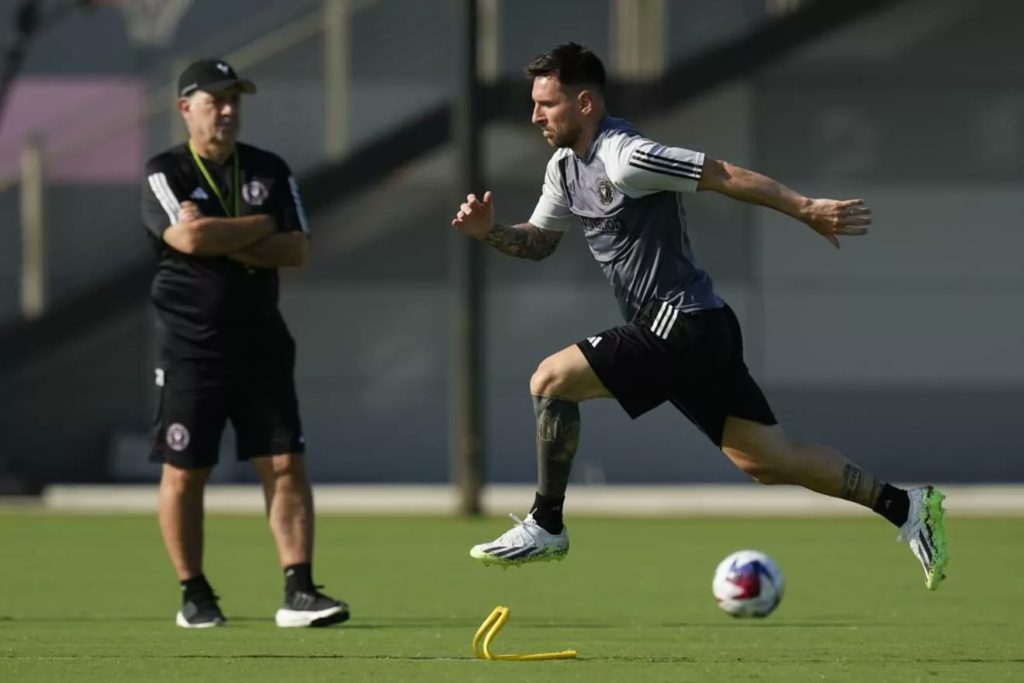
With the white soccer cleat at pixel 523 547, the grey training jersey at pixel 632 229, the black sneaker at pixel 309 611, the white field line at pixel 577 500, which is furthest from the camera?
the white field line at pixel 577 500

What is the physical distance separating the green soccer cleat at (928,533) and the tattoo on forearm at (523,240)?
163 cm

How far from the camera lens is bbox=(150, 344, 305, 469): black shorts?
30.1 feet

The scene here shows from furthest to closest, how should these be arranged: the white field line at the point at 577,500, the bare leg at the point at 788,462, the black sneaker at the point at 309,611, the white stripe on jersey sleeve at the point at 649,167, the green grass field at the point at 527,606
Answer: the white field line at the point at 577,500 < the black sneaker at the point at 309,611 < the bare leg at the point at 788,462 < the white stripe on jersey sleeve at the point at 649,167 < the green grass field at the point at 527,606

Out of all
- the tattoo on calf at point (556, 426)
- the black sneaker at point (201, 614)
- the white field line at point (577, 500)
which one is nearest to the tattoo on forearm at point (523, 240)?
the tattoo on calf at point (556, 426)

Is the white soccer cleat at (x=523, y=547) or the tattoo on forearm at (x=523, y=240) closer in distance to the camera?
the white soccer cleat at (x=523, y=547)

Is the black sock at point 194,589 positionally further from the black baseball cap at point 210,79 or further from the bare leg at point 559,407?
the black baseball cap at point 210,79

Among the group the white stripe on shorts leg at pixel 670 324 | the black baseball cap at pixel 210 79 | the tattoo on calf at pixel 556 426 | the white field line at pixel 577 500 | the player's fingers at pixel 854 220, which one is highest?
the black baseball cap at pixel 210 79

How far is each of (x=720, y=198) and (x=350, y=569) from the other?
1068 cm

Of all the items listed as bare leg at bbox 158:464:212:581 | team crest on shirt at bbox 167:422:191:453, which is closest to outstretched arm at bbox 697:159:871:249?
team crest on shirt at bbox 167:422:191:453

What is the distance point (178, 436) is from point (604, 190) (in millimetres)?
2346

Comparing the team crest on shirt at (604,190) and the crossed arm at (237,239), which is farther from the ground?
the team crest on shirt at (604,190)

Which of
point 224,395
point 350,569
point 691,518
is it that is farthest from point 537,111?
point 691,518

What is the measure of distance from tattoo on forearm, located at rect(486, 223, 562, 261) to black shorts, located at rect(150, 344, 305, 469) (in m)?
1.45

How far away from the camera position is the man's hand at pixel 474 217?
26.1ft
